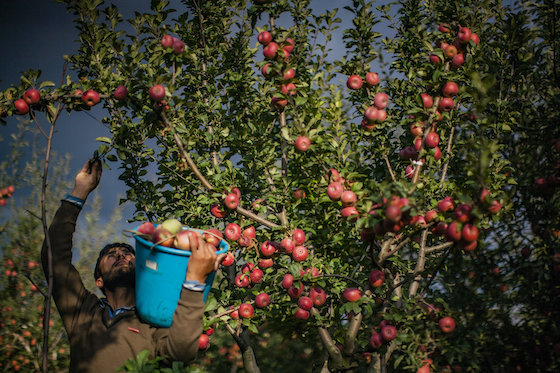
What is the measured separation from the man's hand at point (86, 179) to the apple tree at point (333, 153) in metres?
0.17

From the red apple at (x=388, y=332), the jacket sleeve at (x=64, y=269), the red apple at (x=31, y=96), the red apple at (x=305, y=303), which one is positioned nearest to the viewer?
the jacket sleeve at (x=64, y=269)

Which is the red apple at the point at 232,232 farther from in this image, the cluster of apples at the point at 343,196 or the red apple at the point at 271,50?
the red apple at the point at 271,50

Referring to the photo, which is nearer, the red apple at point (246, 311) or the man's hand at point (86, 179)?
the man's hand at point (86, 179)

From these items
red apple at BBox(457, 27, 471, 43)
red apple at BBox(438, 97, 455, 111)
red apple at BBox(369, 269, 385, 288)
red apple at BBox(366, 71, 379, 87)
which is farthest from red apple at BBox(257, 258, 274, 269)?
red apple at BBox(457, 27, 471, 43)

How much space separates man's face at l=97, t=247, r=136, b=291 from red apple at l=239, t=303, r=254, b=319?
902 mm

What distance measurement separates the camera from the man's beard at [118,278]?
239 cm

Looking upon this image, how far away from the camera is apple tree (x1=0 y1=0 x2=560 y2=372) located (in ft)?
7.95

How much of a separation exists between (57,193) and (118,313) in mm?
6666

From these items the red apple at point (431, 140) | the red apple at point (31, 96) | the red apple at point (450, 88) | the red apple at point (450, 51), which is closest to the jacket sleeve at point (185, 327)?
the red apple at point (31, 96)

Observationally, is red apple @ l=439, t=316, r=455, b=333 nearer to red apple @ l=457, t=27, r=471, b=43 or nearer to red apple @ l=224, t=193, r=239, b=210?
red apple @ l=224, t=193, r=239, b=210

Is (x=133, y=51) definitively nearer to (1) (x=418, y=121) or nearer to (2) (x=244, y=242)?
(2) (x=244, y=242)

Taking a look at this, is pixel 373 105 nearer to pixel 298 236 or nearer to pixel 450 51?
pixel 450 51

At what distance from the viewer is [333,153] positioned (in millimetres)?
2799

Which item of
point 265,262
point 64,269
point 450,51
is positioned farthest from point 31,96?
point 450,51
